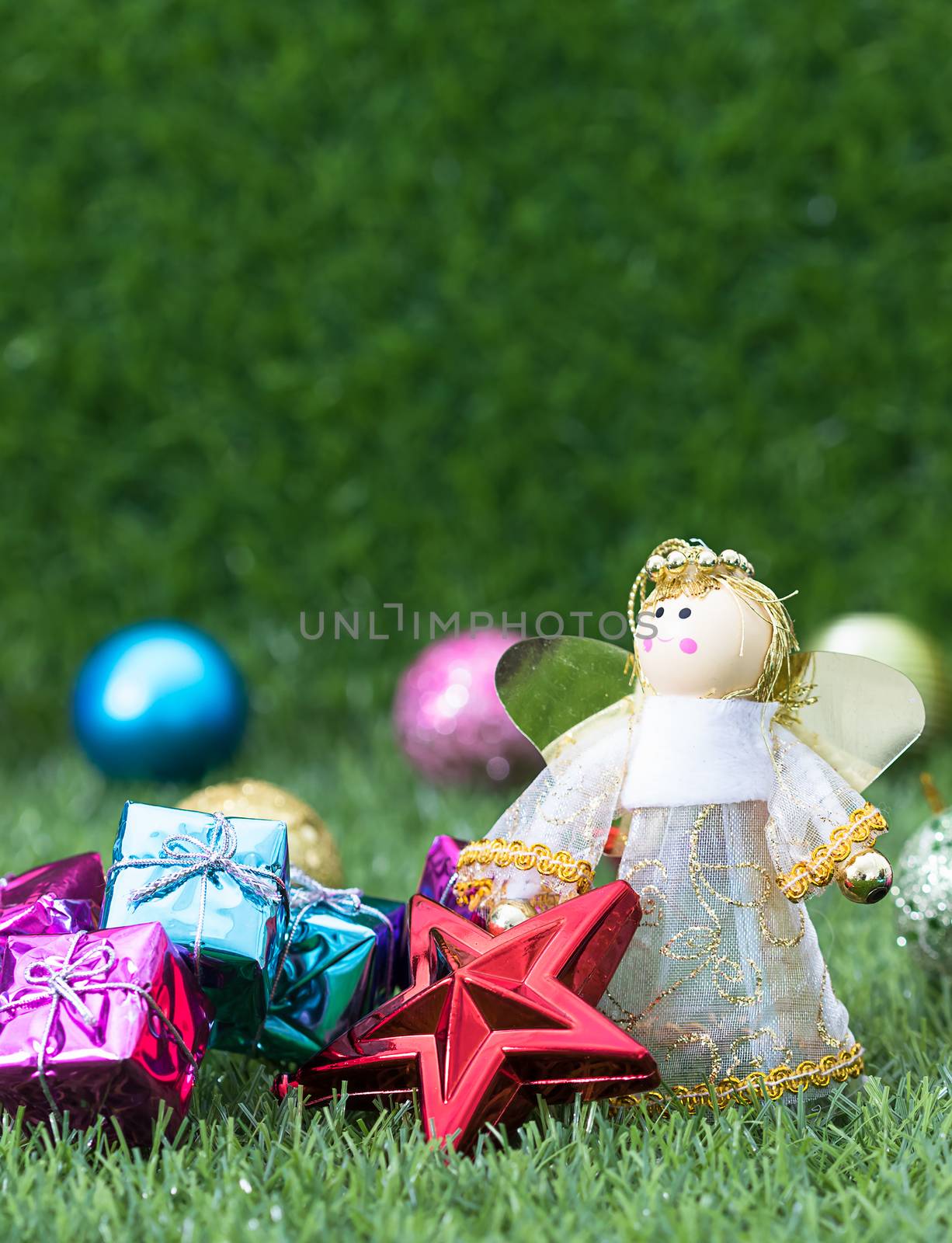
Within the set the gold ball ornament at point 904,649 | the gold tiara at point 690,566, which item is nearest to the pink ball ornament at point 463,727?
the gold ball ornament at point 904,649

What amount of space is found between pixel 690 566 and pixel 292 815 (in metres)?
0.73

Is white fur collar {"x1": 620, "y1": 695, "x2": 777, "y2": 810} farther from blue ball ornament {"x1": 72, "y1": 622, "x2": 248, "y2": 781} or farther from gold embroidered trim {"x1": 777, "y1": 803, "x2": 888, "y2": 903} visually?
blue ball ornament {"x1": 72, "y1": 622, "x2": 248, "y2": 781}

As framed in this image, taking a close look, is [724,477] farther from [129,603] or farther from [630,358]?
[129,603]

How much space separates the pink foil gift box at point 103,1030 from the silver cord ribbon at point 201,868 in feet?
0.21

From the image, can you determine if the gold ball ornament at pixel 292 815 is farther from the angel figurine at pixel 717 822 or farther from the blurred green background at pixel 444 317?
the blurred green background at pixel 444 317

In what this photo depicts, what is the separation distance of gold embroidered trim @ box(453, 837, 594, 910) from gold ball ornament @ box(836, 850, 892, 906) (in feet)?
0.83

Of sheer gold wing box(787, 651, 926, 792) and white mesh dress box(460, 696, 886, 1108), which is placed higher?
sheer gold wing box(787, 651, 926, 792)

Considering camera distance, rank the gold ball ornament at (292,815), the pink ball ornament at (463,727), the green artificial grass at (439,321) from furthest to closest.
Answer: the green artificial grass at (439,321), the pink ball ornament at (463,727), the gold ball ornament at (292,815)

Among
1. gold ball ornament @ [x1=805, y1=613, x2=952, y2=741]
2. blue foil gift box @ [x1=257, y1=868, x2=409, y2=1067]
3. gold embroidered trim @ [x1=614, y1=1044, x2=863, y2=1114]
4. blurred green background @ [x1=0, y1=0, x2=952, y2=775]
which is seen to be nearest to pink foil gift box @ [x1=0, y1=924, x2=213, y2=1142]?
blue foil gift box @ [x1=257, y1=868, x2=409, y2=1067]

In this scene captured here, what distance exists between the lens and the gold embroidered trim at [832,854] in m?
1.25

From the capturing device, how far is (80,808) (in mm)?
2605

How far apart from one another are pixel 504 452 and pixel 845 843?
2.08m

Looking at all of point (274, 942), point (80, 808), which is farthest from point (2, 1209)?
point (80, 808)

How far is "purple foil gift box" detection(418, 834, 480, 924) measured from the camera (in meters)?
1.48
